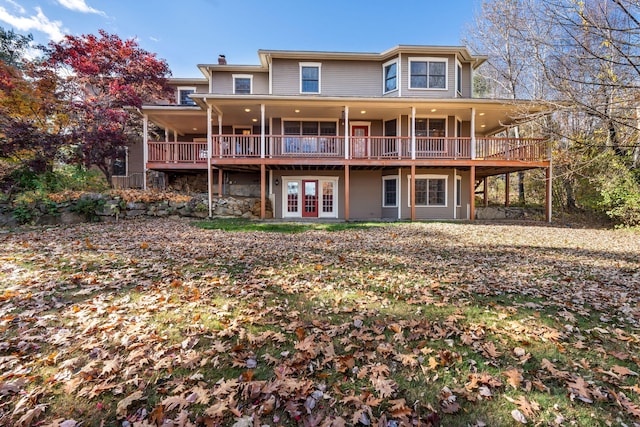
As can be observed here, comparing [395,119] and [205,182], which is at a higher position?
[395,119]

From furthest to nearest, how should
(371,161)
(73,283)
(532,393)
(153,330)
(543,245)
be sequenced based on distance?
(371,161), (543,245), (73,283), (153,330), (532,393)

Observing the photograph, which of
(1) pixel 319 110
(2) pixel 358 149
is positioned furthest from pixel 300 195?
(1) pixel 319 110

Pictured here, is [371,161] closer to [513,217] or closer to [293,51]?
[293,51]

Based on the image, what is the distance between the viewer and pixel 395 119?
15.5 metres

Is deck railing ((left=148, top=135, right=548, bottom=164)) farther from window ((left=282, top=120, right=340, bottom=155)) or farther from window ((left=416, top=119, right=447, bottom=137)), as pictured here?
window ((left=416, top=119, right=447, bottom=137))

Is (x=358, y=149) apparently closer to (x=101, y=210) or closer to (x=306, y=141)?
(x=306, y=141)

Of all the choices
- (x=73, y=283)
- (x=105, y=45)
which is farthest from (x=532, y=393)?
(x=105, y=45)

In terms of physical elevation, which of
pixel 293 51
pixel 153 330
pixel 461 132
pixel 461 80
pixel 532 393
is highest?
pixel 293 51

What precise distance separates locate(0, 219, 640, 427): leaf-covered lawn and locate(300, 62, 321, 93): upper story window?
12711 millimetres

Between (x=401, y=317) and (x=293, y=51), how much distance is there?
1523 cm

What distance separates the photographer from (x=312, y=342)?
2.89 meters

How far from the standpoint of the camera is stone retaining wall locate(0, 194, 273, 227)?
1105 centimetres

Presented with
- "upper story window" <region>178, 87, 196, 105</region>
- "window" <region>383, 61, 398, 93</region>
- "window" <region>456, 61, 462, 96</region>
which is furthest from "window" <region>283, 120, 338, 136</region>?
"upper story window" <region>178, 87, 196, 105</region>

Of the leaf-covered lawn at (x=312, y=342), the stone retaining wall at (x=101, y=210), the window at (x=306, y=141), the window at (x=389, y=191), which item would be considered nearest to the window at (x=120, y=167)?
the stone retaining wall at (x=101, y=210)
